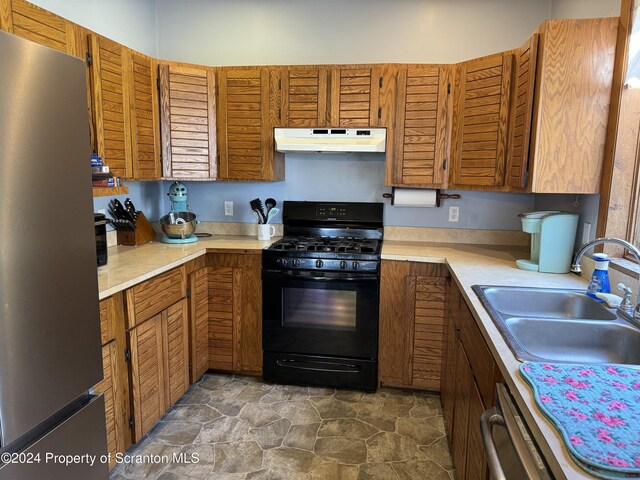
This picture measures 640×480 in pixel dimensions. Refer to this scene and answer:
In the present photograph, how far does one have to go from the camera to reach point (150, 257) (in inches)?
97.7

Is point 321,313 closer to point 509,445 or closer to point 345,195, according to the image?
point 345,195

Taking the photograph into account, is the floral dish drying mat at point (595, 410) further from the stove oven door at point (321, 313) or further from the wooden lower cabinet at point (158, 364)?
the wooden lower cabinet at point (158, 364)

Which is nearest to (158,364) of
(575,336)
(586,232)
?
(575,336)

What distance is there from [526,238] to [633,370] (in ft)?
6.81

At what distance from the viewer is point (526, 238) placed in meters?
3.06

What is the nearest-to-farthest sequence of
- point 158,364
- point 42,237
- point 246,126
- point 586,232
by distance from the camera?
point 42,237 → point 586,232 → point 158,364 → point 246,126

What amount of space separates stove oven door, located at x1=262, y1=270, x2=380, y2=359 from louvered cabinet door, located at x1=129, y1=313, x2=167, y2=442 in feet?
2.40

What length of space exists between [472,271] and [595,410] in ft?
4.52

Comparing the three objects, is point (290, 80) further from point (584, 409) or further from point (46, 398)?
point (584, 409)

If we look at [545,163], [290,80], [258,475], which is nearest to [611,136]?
[545,163]

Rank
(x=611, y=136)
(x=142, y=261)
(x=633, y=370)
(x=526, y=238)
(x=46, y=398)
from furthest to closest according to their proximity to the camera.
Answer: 1. (x=526, y=238)
2. (x=142, y=261)
3. (x=611, y=136)
4. (x=46, y=398)
5. (x=633, y=370)

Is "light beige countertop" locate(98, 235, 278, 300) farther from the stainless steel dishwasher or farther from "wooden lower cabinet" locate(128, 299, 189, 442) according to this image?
the stainless steel dishwasher

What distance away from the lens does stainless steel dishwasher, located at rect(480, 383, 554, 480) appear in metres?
0.88

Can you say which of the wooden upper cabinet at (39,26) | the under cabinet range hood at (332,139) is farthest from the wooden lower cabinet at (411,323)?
the wooden upper cabinet at (39,26)
